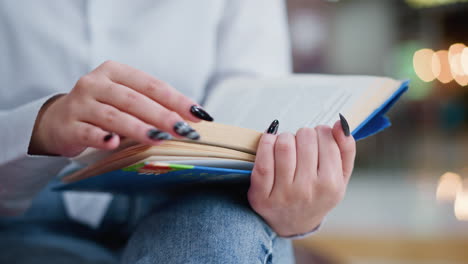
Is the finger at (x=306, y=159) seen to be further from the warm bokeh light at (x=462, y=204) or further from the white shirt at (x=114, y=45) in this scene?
the warm bokeh light at (x=462, y=204)

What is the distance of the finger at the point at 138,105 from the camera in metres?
0.40

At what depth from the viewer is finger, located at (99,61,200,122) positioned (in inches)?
16.8

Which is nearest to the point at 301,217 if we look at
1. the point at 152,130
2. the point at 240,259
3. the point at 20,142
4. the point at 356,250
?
the point at 240,259

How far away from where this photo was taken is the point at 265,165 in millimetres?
431

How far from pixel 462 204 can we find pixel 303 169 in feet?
7.04

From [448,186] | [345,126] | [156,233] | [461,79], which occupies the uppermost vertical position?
[345,126]

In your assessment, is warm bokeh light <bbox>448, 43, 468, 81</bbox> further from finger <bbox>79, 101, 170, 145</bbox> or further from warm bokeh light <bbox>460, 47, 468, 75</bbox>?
finger <bbox>79, 101, 170, 145</bbox>

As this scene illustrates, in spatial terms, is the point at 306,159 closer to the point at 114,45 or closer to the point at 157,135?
the point at 157,135

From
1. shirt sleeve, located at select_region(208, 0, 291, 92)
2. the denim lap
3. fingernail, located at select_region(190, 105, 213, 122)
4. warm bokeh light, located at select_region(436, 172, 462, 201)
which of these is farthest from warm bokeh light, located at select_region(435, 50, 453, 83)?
fingernail, located at select_region(190, 105, 213, 122)

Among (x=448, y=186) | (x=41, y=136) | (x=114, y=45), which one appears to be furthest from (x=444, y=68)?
(x=41, y=136)

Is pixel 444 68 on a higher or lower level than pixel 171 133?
lower

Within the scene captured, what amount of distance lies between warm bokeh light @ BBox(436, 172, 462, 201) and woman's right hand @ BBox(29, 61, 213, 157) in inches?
88.1

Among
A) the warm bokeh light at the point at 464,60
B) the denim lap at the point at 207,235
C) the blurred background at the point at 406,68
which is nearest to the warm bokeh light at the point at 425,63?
the blurred background at the point at 406,68

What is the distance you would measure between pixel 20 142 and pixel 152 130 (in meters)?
0.21
